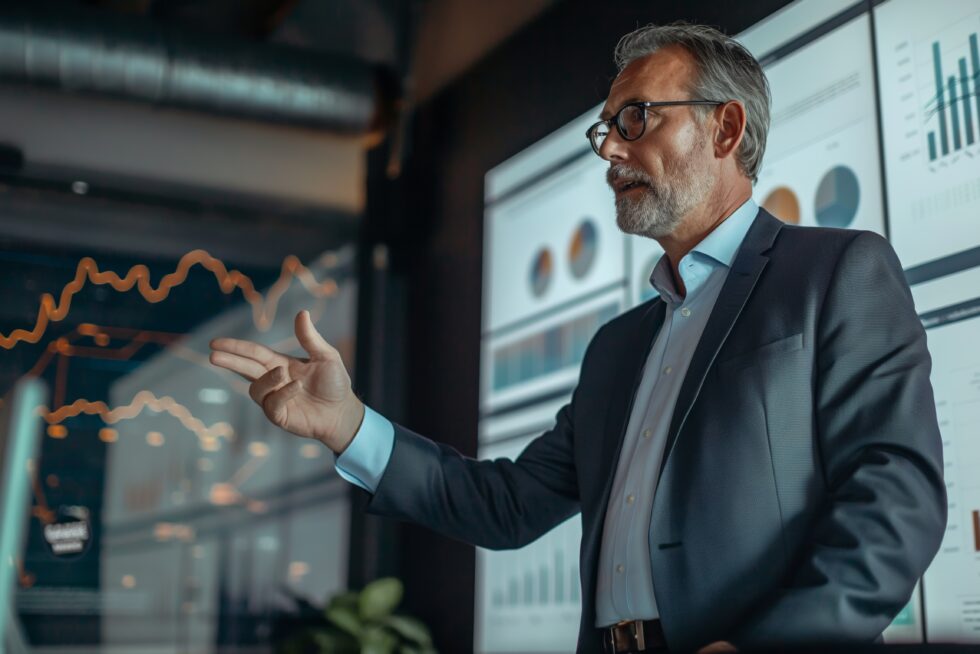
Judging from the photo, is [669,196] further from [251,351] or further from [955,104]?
[955,104]

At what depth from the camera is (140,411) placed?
188 inches

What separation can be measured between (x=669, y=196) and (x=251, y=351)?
0.70 m

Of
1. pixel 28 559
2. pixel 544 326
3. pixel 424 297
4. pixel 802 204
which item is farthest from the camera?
pixel 424 297

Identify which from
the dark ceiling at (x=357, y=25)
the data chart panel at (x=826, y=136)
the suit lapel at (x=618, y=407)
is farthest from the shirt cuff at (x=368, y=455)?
the dark ceiling at (x=357, y=25)

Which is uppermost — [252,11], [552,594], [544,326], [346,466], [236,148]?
[252,11]

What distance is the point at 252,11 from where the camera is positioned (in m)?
5.40

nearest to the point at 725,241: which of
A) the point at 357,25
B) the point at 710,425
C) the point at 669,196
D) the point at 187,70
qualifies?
the point at 669,196

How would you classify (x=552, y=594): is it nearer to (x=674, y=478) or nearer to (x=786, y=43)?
(x=786, y=43)

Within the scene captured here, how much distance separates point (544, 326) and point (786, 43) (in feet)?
4.35

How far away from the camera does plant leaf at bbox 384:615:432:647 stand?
4.21 meters

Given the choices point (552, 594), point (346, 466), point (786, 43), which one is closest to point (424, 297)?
point (552, 594)

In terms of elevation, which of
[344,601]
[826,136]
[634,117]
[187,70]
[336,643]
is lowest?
[336,643]

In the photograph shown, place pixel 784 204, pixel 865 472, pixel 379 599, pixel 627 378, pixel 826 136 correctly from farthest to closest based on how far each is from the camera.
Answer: pixel 379 599 < pixel 784 204 < pixel 826 136 < pixel 627 378 < pixel 865 472

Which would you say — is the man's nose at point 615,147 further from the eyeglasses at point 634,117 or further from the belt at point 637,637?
the belt at point 637,637
